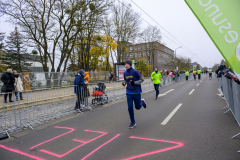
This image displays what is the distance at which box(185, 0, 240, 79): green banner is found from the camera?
6.28 ft

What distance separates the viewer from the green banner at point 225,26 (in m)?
1.91

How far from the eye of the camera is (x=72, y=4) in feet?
58.7

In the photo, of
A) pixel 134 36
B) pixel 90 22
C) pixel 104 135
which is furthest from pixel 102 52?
pixel 104 135

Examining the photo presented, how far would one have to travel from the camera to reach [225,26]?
6.34 ft

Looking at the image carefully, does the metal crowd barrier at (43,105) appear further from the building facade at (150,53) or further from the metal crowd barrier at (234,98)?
the building facade at (150,53)

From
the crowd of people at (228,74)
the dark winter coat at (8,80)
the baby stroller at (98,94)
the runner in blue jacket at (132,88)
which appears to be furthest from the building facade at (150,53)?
the runner in blue jacket at (132,88)

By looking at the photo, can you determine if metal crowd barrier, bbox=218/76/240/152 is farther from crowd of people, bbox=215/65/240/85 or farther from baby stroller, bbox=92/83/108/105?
baby stroller, bbox=92/83/108/105

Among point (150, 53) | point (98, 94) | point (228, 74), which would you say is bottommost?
point (98, 94)

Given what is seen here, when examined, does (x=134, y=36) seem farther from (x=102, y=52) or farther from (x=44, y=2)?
(x=44, y=2)

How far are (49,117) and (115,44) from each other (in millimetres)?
22075

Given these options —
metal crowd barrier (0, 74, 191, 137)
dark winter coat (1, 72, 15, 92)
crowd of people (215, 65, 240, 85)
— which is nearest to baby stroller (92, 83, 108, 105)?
metal crowd barrier (0, 74, 191, 137)

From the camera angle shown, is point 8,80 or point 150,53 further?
point 150,53

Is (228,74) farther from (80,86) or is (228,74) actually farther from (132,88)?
(80,86)

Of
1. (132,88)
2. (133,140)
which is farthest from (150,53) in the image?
(133,140)
